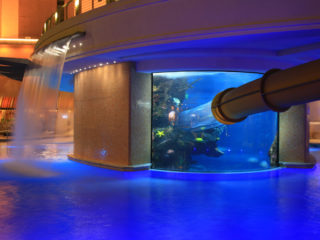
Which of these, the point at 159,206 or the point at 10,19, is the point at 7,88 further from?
the point at 159,206

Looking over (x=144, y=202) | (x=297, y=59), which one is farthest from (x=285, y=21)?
(x=144, y=202)

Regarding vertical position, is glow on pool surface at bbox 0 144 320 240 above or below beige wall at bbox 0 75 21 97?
below

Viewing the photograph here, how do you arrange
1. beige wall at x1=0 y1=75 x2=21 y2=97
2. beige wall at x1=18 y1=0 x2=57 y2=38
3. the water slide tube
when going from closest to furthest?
the water slide tube
beige wall at x1=18 y1=0 x2=57 y2=38
beige wall at x1=0 y1=75 x2=21 y2=97

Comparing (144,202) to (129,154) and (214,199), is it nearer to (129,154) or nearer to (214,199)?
(214,199)

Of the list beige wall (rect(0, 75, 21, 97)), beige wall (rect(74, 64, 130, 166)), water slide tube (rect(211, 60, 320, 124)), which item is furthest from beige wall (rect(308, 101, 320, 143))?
beige wall (rect(0, 75, 21, 97))

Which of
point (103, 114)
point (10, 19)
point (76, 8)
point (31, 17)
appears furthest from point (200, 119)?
point (10, 19)

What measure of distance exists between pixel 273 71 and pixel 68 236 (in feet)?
16.4

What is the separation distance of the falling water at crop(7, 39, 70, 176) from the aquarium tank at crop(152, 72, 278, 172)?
380 cm

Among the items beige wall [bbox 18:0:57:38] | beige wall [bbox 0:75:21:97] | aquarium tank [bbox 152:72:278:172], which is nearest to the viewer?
aquarium tank [bbox 152:72:278:172]

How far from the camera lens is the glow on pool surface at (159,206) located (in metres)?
5.53

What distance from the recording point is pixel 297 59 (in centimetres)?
1041

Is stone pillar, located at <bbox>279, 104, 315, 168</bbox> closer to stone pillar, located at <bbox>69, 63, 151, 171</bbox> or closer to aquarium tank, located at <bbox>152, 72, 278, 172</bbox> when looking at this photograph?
aquarium tank, located at <bbox>152, 72, 278, 172</bbox>

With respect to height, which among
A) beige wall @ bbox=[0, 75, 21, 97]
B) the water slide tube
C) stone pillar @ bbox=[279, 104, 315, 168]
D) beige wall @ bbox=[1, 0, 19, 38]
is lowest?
stone pillar @ bbox=[279, 104, 315, 168]

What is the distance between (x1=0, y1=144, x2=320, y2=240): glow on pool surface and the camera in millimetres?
5532
